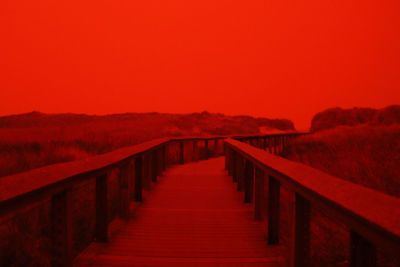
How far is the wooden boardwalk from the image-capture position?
324cm

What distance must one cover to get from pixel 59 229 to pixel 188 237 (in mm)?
1775

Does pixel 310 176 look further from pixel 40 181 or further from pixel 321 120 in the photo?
pixel 321 120

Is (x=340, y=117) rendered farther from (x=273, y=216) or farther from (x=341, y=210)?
(x=341, y=210)

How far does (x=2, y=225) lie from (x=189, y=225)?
215 cm

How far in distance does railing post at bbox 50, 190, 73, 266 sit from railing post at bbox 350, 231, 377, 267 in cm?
201

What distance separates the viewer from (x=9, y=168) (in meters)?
6.84

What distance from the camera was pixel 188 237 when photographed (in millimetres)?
3988

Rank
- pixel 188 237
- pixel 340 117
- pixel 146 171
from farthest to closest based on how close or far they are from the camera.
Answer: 1. pixel 340 117
2. pixel 146 171
3. pixel 188 237

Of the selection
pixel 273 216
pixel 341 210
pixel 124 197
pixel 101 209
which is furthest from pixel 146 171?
pixel 341 210

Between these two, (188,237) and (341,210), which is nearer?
(341,210)

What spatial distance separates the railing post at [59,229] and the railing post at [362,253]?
201cm

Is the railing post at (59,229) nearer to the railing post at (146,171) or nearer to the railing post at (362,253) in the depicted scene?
the railing post at (362,253)

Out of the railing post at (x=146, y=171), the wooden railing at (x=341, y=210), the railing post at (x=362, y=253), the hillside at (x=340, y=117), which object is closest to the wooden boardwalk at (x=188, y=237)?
the railing post at (x=146, y=171)

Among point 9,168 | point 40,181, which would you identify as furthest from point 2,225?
point 9,168
